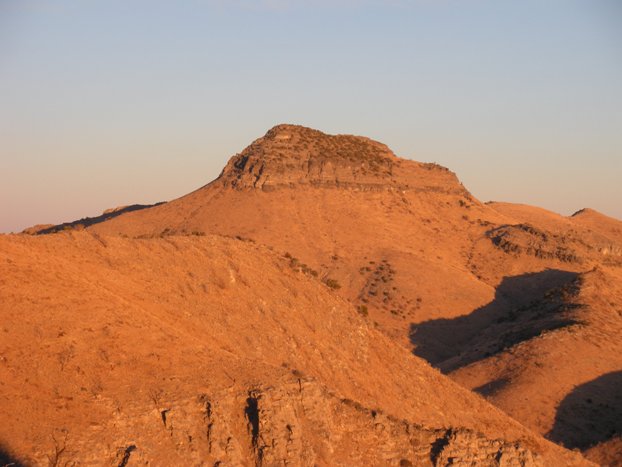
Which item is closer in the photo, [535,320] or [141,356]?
[141,356]

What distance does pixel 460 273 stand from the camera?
66000mm

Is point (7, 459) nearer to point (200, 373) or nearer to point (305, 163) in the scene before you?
point (200, 373)

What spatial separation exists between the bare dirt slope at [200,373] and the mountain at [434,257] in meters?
14.8

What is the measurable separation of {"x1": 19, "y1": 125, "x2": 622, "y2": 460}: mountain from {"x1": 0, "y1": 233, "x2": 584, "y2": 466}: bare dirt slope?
48.5 ft

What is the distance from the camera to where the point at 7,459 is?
14.4 metres

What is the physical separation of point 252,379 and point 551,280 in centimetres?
5107

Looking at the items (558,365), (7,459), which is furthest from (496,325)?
(7,459)

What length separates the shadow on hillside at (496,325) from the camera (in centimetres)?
4881

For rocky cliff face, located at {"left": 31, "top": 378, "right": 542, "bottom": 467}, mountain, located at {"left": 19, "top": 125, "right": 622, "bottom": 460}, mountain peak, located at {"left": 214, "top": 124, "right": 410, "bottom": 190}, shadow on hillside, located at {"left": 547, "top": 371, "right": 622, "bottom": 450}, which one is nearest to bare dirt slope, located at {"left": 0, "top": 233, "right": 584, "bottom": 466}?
rocky cliff face, located at {"left": 31, "top": 378, "right": 542, "bottom": 467}

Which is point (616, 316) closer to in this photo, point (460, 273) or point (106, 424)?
point (460, 273)

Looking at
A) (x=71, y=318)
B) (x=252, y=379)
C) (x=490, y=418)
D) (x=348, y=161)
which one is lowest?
(x=490, y=418)

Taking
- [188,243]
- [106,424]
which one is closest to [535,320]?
[188,243]

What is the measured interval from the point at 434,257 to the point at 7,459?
56100 mm

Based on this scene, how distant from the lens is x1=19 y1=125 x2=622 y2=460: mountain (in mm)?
43469
